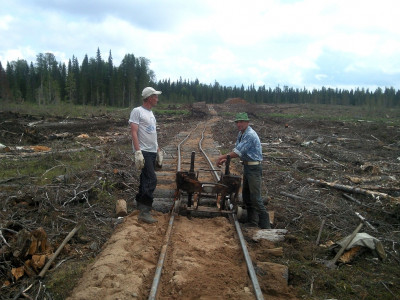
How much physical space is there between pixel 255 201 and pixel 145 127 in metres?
2.36

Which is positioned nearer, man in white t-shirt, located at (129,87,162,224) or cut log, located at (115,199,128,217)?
man in white t-shirt, located at (129,87,162,224)

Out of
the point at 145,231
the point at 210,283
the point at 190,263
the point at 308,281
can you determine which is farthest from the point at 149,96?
the point at 308,281

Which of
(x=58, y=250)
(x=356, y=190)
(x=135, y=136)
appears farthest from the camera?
(x=356, y=190)

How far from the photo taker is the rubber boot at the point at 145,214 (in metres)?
5.89

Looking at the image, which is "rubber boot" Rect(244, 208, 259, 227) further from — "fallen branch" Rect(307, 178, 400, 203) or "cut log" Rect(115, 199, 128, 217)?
"fallen branch" Rect(307, 178, 400, 203)

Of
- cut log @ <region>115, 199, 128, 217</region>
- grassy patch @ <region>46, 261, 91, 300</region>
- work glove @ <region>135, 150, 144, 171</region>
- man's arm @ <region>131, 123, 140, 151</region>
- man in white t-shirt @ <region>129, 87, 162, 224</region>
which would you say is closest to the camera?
grassy patch @ <region>46, 261, 91, 300</region>

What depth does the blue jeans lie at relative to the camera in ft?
19.9

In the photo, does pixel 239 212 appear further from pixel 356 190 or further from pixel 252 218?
pixel 356 190

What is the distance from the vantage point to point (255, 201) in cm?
603

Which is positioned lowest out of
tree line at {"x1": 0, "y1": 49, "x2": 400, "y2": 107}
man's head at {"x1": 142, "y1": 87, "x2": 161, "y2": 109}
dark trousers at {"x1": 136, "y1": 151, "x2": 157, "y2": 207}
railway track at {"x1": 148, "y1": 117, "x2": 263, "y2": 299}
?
railway track at {"x1": 148, "y1": 117, "x2": 263, "y2": 299}

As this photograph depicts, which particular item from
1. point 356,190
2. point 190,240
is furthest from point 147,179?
point 356,190

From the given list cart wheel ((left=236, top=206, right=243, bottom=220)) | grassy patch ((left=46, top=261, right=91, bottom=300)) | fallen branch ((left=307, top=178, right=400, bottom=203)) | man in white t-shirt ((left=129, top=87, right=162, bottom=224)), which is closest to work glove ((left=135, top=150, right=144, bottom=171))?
man in white t-shirt ((left=129, top=87, right=162, bottom=224))

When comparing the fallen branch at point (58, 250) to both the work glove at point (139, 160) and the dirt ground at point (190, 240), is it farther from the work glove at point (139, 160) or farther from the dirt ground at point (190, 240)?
the work glove at point (139, 160)

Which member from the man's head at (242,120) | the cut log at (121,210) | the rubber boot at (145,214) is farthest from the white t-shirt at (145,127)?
the man's head at (242,120)
